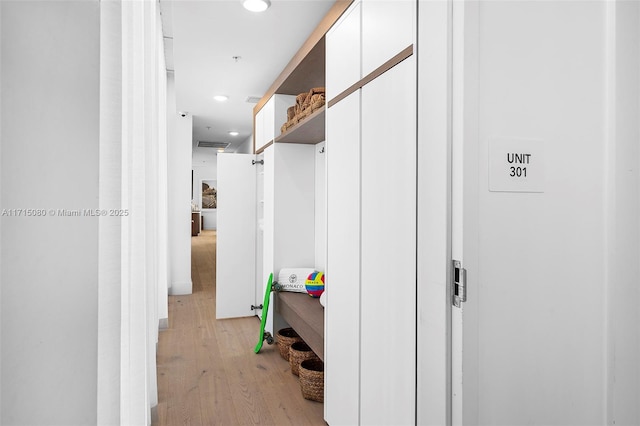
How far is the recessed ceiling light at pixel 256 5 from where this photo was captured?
7.74 ft

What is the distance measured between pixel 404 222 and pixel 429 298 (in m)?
0.33

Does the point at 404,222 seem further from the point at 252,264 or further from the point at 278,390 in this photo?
the point at 252,264

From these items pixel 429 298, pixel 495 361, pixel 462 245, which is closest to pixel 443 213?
pixel 462 245

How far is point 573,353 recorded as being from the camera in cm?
123

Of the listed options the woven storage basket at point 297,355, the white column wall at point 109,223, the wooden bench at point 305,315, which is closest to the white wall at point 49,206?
the white column wall at point 109,223

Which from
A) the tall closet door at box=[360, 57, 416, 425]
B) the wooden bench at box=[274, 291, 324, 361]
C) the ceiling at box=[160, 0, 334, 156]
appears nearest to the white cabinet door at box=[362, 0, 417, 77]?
the tall closet door at box=[360, 57, 416, 425]

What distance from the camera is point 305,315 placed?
2912mm

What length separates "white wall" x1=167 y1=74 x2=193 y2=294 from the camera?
17.4ft

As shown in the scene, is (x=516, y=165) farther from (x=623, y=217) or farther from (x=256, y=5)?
(x=256, y=5)

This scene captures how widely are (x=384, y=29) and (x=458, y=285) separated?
1.08 metres

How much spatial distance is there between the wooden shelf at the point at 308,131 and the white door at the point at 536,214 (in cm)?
144

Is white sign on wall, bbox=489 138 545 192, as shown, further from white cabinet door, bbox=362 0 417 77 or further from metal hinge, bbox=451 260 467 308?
white cabinet door, bbox=362 0 417 77

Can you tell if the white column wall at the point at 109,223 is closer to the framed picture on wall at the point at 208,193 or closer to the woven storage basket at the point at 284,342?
the woven storage basket at the point at 284,342

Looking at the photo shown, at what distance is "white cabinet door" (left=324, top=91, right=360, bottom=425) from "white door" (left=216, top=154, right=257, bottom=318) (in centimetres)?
230
